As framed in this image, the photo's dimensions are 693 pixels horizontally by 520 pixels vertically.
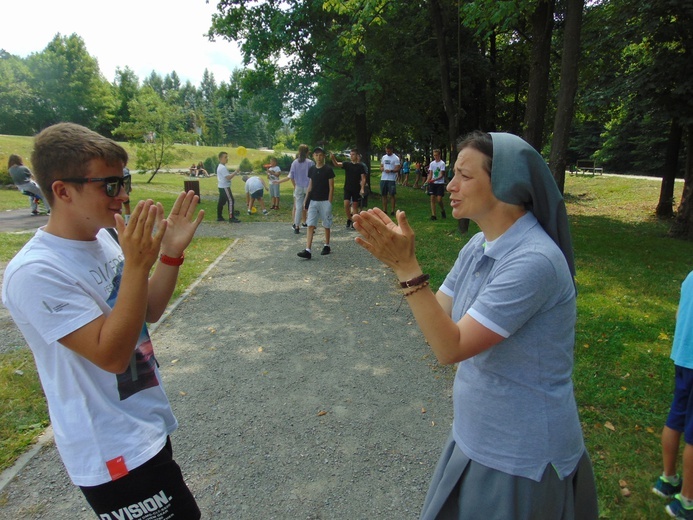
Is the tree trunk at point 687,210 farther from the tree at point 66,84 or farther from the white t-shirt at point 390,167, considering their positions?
the tree at point 66,84

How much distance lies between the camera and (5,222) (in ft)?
41.1

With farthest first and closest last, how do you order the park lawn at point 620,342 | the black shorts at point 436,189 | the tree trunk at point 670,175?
the tree trunk at point 670,175 < the black shorts at point 436,189 < the park lawn at point 620,342

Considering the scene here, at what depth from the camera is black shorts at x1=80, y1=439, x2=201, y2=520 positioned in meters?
1.65

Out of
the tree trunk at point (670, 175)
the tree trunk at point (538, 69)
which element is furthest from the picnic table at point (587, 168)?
the tree trunk at point (538, 69)

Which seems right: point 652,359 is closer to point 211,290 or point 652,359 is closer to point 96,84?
point 211,290

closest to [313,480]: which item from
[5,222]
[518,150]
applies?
[518,150]

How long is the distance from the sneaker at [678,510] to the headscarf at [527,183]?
220 cm

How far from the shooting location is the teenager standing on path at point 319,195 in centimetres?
895

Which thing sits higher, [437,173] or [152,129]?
[152,129]

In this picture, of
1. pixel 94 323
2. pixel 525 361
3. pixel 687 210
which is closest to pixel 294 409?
pixel 94 323

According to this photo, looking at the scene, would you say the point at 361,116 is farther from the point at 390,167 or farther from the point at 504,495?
the point at 504,495

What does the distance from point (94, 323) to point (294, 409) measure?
102 inches

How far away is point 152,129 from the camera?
26859 millimetres

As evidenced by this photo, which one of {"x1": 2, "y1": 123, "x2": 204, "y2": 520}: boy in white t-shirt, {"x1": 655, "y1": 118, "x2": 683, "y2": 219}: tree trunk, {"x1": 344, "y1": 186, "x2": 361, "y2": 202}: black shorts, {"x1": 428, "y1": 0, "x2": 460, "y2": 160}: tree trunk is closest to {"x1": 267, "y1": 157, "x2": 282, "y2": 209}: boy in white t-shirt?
{"x1": 344, "y1": 186, "x2": 361, "y2": 202}: black shorts
